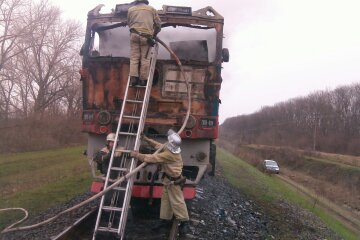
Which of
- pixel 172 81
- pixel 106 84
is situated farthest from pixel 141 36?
pixel 106 84

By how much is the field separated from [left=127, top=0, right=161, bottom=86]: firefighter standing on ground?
4.13m

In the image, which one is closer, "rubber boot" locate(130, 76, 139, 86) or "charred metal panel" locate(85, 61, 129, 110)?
"rubber boot" locate(130, 76, 139, 86)

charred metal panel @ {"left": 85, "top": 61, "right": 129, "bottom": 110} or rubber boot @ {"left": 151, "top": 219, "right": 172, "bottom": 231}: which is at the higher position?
charred metal panel @ {"left": 85, "top": 61, "right": 129, "bottom": 110}

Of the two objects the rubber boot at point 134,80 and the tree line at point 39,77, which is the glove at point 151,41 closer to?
the rubber boot at point 134,80

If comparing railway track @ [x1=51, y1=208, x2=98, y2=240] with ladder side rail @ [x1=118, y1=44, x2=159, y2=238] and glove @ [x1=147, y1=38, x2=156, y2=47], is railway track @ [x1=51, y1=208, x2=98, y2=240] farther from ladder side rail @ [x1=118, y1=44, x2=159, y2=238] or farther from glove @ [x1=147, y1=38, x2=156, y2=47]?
glove @ [x1=147, y1=38, x2=156, y2=47]

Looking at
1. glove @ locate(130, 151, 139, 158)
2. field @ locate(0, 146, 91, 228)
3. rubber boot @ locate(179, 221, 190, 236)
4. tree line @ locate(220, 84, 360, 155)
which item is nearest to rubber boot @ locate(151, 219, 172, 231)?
rubber boot @ locate(179, 221, 190, 236)

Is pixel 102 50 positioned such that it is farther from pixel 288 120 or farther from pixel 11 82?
pixel 288 120

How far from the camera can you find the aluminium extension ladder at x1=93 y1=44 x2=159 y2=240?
6.13m

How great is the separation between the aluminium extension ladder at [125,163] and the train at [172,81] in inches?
16.7

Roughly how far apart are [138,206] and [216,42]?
3.85 m

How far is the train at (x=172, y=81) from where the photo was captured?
26.8 ft

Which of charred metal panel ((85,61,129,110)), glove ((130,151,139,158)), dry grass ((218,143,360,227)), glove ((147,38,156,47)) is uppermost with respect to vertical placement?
glove ((147,38,156,47))

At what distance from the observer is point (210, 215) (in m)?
8.70

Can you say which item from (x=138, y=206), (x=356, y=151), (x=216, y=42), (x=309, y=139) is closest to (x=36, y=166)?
(x=138, y=206)
